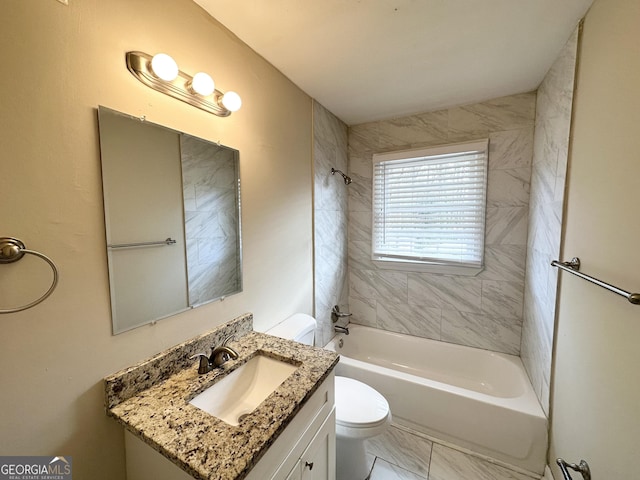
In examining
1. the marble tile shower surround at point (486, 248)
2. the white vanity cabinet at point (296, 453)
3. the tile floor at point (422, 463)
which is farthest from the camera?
the marble tile shower surround at point (486, 248)

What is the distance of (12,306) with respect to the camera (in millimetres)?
668

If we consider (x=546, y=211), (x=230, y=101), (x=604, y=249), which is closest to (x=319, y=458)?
(x=604, y=249)

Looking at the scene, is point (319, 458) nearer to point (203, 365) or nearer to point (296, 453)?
point (296, 453)

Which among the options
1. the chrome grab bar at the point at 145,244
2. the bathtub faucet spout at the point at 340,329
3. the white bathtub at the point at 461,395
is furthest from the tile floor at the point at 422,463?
the chrome grab bar at the point at 145,244

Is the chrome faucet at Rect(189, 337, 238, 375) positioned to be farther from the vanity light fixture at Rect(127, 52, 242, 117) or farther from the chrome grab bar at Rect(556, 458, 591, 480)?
the chrome grab bar at Rect(556, 458, 591, 480)

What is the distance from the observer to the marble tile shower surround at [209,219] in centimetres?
114

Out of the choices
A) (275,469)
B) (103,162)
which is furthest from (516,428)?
(103,162)

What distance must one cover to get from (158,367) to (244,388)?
368 millimetres

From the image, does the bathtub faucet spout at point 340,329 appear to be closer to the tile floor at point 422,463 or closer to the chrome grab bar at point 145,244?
the tile floor at point 422,463

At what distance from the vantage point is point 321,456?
107 centimetres

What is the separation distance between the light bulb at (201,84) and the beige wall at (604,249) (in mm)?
1473

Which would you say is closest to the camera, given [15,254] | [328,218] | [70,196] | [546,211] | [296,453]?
[15,254]

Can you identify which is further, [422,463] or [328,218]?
[328,218]

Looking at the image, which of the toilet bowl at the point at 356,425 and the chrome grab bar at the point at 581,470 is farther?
the toilet bowl at the point at 356,425
